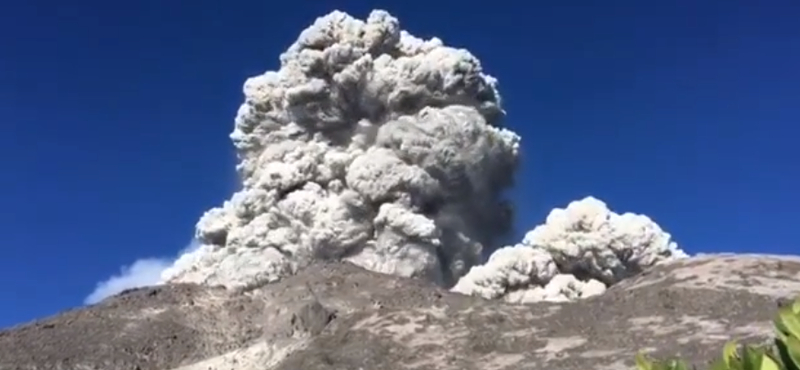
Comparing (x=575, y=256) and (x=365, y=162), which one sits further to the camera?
(x=365, y=162)

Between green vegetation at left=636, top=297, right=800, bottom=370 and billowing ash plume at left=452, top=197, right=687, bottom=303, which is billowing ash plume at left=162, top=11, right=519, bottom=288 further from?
green vegetation at left=636, top=297, right=800, bottom=370

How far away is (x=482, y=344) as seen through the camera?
843 inches

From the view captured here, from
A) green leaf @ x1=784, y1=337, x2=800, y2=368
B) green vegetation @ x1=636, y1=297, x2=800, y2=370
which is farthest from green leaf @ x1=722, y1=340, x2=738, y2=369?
green leaf @ x1=784, y1=337, x2=800, y2=368

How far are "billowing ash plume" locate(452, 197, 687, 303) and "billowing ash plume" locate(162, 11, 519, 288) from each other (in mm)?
4238

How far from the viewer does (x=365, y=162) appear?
42031mm

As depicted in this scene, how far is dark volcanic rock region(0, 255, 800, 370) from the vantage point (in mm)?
20378

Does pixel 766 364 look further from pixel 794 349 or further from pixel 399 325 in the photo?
pixel 399 325

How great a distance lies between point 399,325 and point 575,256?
15455 millimetres

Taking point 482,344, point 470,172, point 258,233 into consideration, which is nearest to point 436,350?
point 482,344

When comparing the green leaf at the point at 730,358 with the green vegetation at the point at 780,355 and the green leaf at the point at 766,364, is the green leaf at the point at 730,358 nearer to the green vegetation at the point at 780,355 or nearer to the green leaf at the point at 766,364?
the green vegetation at the point at 780,355

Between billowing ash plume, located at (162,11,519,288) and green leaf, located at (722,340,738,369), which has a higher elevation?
billowing ash plume, located at (162,11,519,288)

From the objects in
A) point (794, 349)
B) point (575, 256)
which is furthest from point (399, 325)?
point (794, 349)

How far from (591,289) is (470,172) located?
869cm

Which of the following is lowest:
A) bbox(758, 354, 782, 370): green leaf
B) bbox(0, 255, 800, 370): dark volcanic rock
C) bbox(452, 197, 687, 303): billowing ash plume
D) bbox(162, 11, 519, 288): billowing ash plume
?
bbox(758, 354, 782, 370): green leaf
